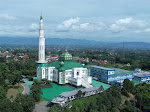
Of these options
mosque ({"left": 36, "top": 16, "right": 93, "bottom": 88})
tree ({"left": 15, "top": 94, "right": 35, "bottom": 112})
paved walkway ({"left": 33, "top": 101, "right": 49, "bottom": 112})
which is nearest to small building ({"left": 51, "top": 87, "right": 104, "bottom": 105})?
paved walkway ({"left": 33, "top": 101, "right": 49, "bottom": 112})

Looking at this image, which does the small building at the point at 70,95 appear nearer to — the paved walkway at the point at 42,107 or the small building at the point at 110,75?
the paved walkway at the point at 42,107

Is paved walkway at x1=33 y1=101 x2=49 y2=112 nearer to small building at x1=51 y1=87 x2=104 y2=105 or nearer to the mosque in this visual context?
small building at x1=51 y1=87 x2=104 y2=105

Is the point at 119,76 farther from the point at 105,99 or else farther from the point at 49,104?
the point at 49,104

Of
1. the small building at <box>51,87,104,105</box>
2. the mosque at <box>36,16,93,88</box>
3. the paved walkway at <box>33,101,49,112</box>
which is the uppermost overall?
the mosque at <box>36,16,93,88</box>

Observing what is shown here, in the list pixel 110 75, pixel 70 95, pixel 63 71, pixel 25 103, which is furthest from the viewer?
pixel 110 75

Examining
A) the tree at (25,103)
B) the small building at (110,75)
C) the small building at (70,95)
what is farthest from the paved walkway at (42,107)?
the small building at (110,75)

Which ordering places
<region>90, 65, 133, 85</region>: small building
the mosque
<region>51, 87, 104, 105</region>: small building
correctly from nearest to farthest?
<region>51, 87, 104, 105</region>: small building, the mosque, <region>90, 65, 133, 85</region>: small building

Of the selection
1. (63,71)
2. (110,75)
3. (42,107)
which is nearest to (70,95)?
(42,107)

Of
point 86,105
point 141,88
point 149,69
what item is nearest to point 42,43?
point 86,105

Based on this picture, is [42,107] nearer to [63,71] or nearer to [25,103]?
[25,103]
